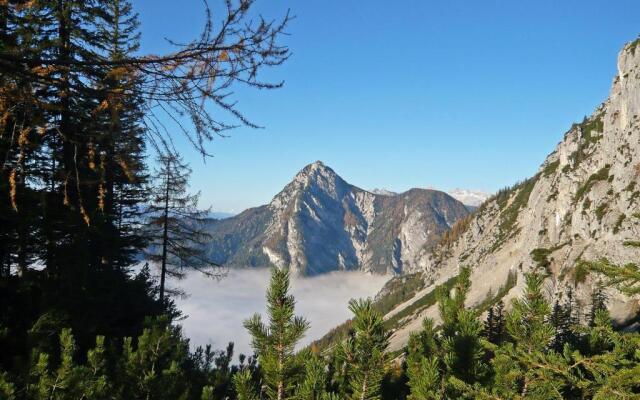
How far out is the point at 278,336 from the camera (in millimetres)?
3418

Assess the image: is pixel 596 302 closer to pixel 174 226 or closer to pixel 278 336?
pixel 174 226

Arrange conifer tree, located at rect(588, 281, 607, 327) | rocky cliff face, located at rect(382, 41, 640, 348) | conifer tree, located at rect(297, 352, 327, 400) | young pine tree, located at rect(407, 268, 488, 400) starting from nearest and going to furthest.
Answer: conifer tree, located at rect(297, 352, 327, 400), young pine tree, located at rect(407, 268, 488, 400), conifer tree, located at rect(588, 281, 607, 327), rocky cliff face, located at rect(382, 41, 640, 348)

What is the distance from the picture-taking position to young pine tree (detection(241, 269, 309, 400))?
11.0ft

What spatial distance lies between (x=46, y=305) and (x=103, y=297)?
2.85m

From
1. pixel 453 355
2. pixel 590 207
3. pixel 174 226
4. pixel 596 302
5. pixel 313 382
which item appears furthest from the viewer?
pixel 590 207

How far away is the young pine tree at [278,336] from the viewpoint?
335cm

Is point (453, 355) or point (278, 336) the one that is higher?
point (278, 336)

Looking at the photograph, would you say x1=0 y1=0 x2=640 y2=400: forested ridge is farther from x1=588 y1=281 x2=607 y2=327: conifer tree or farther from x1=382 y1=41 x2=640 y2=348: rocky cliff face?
x1=382 y1=41 x2=640 y2=348: rocky cliff face

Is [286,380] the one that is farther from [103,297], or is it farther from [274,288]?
[103,297]

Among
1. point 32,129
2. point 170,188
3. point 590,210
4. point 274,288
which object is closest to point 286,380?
point 274,288

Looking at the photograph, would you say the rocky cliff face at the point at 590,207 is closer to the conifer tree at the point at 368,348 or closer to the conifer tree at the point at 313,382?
the conifer tree at the point at 368,348

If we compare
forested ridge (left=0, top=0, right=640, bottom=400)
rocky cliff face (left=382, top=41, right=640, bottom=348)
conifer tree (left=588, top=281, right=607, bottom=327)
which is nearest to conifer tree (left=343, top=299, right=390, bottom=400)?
forested ridge (left=0, top=0, right=640, bottom=400)

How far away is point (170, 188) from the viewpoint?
21.9m

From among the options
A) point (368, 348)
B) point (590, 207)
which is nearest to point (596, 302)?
point (590, 207)
